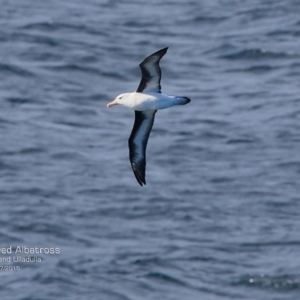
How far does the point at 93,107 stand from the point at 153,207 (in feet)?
26.0

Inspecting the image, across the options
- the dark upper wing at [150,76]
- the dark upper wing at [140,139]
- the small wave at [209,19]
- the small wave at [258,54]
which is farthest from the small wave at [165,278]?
the small wave at [209,19]

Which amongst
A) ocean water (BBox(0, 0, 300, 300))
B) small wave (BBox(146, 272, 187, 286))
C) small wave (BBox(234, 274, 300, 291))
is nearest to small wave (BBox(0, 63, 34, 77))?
ocean water (BBox(0, 0, 300, 300))

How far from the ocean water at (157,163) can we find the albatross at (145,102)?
32.0ft

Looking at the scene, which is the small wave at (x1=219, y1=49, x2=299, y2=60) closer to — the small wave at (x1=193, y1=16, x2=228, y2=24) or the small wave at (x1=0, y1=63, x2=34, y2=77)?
the small wave at (x1=193, y1=16, x2=228, y2=24)

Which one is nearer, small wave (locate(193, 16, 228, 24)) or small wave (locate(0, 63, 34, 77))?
small wave (locate(0, 63, 34, 77))

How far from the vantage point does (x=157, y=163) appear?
111ft

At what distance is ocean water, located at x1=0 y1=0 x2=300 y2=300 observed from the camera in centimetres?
2778

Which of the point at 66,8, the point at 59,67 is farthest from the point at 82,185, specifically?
the point at 66,8

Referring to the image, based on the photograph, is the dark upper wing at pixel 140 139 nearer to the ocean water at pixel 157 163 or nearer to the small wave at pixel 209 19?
the ocean water at pixel 157 163

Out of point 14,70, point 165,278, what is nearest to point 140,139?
point 165,278

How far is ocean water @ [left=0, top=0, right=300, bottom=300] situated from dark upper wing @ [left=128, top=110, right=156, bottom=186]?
9.73 m

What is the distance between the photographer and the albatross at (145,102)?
51.2 feet

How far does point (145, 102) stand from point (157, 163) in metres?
18.0

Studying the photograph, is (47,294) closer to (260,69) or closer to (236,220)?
(236,220)
